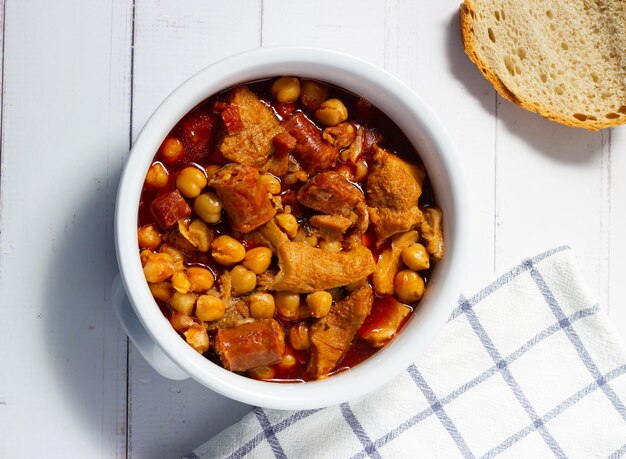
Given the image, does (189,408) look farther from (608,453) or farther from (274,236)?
(608,453)

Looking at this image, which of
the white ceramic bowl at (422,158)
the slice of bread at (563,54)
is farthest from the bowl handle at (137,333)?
the slice of bread at (563,54)

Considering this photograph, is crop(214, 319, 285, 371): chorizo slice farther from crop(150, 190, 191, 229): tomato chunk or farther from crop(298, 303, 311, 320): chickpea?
crop(150, 190, 191, 229): tomato chunk

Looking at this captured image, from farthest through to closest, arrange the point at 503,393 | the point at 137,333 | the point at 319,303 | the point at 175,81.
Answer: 1. the point at 503,393
2. the point at 175,81
3. the point at 137,333
4. the point at 319,303

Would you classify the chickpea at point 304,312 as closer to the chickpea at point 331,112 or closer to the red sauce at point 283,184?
the red sauce at point 283,184

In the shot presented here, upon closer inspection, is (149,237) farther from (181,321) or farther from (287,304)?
(287,304)

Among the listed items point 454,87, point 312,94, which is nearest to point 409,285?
point 312,94

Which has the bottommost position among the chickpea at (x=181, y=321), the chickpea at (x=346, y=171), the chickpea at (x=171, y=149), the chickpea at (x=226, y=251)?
the chickpea at (x=181, y=321)
